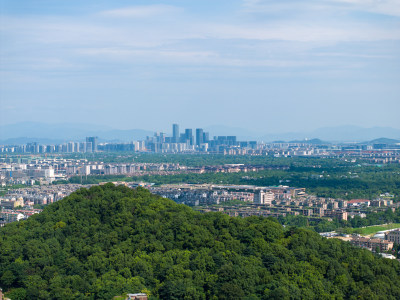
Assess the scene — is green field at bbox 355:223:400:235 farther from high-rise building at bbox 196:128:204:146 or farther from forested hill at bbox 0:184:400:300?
high-rise building at bbox 196:128:204:146

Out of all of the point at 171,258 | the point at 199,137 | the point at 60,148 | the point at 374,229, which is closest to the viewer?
the point at 171,258

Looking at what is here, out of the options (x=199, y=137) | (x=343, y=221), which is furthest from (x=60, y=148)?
(x=343, y=221)

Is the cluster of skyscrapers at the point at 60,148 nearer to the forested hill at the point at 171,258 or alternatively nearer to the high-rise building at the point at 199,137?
the high-rise building at the point at 199,137

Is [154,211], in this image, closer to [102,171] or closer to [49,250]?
[49,250]

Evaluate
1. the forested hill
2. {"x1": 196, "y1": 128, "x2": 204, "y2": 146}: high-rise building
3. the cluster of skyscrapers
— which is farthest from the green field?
{"x1": 196, "y1": 128, "x2": 204, "y2": 146}: high-rise building

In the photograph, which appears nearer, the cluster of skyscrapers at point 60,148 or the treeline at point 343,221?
the treeline at point 343,221

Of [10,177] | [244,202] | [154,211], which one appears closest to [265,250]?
[154,211]

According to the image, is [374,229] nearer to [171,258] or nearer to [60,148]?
[171,258]

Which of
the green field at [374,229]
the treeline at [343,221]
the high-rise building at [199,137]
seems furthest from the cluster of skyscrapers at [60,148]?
the green field at [374,229]

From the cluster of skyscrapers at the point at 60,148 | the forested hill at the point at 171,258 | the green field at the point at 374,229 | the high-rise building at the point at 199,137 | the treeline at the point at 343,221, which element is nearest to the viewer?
the forested hill at the point at 171,258
